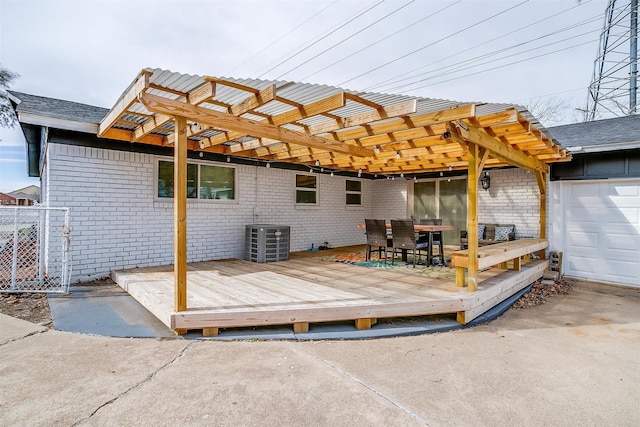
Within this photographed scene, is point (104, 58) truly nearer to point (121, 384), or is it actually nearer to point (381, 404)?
point (121, 384)

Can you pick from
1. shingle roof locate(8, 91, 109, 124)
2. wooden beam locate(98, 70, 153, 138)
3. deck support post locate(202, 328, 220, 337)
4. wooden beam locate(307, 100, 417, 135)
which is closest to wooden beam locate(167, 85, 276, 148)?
wooden beam locate(98, 70, 153, 138)

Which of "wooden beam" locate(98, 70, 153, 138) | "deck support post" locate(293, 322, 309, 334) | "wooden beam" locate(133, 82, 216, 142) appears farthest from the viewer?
"deck support post" locate(293, 322, 309, 334)

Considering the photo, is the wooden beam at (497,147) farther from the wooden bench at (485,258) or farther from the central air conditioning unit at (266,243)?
the central air conditioning unit at (266,243)

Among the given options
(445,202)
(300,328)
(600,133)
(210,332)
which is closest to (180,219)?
(210,332)

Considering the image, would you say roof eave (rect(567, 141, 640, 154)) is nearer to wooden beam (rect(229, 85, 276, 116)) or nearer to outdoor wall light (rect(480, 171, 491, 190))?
outdoor wall light (rect(480, 171, 491, 190))

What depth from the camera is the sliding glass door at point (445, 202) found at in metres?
8.55

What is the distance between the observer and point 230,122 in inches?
149

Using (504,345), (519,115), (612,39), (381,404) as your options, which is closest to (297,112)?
(519,115)

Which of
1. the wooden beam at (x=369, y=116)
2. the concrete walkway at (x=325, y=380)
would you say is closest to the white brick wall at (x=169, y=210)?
the concrete walkway at (x=325, y=380)

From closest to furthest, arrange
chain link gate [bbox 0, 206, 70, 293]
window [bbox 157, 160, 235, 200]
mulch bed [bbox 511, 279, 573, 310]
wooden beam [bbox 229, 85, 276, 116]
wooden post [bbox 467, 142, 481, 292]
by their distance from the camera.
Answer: wooden beam [bbox 229, 85, 276, 116] → wooden post [bbox 467, 142, 481, 292] → chain link gate [bbox 0, 206, 70, 293] → mulch bed [bbox 511, 279, 573, 310] → window [bbox 157, 160, 235, 200]

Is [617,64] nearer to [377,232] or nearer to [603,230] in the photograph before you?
[603,230]

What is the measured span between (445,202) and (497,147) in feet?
14.3

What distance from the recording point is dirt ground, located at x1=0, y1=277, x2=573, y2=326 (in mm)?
3773

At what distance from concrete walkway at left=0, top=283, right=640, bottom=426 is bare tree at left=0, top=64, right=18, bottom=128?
42.0 ft
